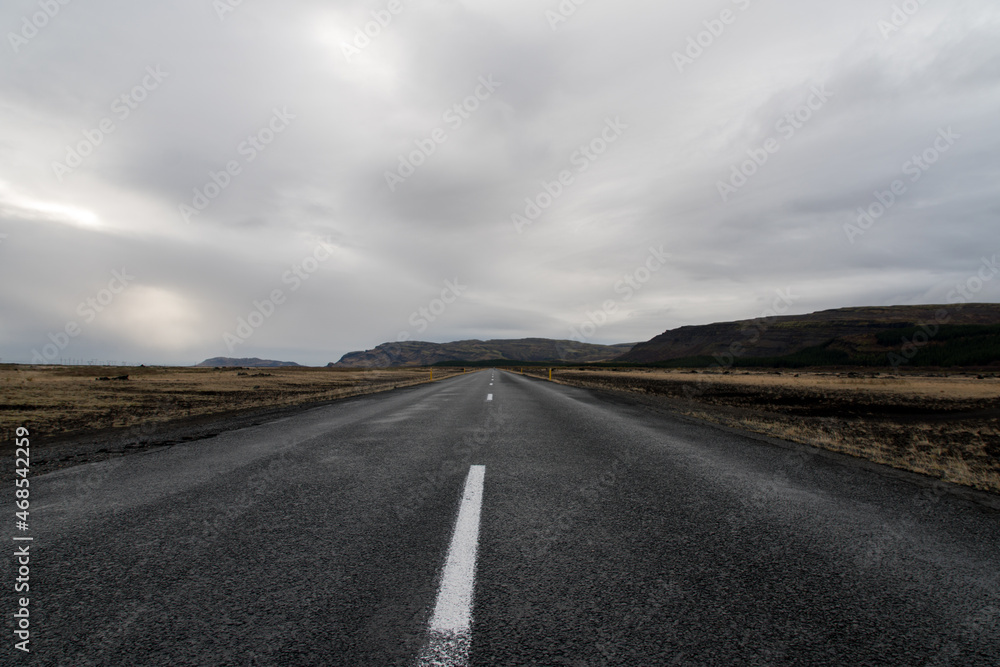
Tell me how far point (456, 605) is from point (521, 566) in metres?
0.68

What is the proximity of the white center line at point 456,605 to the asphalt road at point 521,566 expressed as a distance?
0.06 meters

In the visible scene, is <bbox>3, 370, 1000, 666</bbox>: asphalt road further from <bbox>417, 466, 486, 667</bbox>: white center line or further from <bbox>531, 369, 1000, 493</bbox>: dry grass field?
<bbox>531, 369, 1000, 493</bbox>: dry grass field

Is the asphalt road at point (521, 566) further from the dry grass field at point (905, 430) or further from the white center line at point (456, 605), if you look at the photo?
the dry grass field at point (905, 430)

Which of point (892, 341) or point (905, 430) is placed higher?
point (892, 341)

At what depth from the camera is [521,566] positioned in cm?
304

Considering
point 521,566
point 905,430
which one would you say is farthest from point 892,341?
point 521,566

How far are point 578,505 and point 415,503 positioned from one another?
1653mm

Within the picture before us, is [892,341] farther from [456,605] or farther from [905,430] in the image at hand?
[456,605]

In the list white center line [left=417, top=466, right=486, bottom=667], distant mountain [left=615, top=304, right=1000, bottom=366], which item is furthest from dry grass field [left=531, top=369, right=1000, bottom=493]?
distant mountain [left=615, top=304, right=1000, bottom=366]

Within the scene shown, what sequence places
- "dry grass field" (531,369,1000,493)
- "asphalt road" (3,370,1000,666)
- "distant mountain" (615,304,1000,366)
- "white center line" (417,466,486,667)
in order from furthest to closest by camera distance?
"distant mountain" (615,304,1000,366) → "dry grass field" (531,369,1000,493) → "asphalt road" (3,370,1000,666) → "white center line" (417,466,486,667)

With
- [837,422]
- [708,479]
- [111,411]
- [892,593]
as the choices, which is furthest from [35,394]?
[837,422]

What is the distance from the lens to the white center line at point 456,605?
6.77 ft

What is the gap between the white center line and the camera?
6.77ft

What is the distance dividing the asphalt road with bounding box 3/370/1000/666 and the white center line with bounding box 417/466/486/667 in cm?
6
